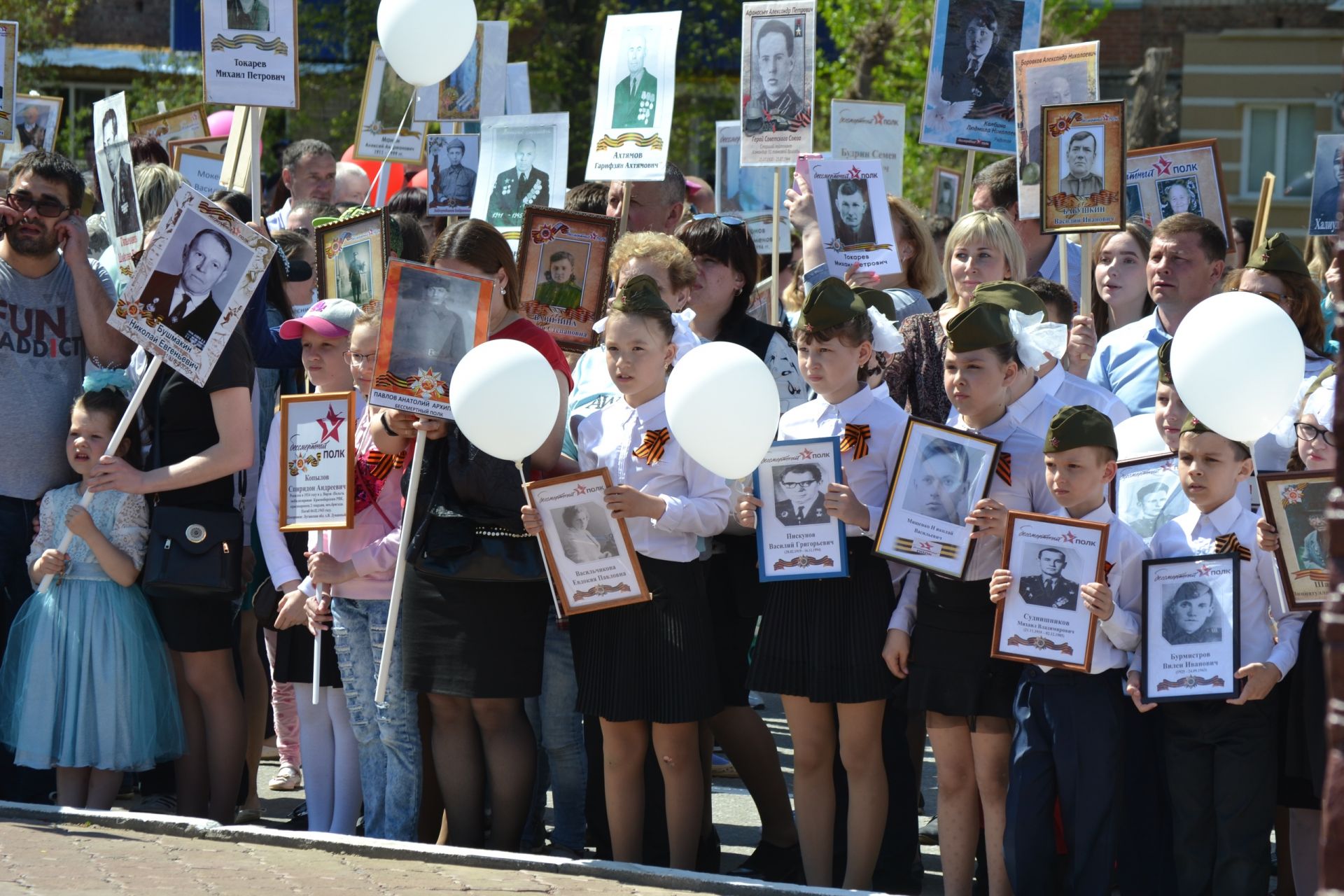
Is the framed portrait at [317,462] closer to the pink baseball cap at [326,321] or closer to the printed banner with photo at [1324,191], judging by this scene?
the pink baseball cap at [326,321]

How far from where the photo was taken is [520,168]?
731 cm

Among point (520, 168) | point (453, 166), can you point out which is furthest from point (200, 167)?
point (520, 168)

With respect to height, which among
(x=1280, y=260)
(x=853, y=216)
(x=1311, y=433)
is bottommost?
(x=1311, y=433)

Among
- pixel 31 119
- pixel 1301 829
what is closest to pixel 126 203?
pixel 31 119

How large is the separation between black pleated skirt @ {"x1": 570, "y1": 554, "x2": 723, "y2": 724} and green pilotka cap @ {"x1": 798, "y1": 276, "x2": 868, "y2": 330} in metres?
0.80

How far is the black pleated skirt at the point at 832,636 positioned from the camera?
4809mm

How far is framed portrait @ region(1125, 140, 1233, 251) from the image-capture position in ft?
22.7

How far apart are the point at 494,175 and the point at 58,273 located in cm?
214

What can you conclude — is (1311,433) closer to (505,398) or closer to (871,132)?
(505,398)

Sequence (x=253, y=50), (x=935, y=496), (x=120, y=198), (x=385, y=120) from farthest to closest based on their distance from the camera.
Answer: (x=385, y=120)
(x=253, y=50)
(x=120, y=198)
(x=935, y=496)

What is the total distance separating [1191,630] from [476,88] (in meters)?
5.39

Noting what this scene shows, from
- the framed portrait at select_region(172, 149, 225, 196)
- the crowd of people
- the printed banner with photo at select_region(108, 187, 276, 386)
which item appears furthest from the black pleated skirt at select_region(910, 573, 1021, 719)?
the framed portrait at select_region(172, 149, 225, 196)

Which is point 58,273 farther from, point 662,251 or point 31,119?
point 31,119

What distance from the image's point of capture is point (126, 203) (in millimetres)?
6699
